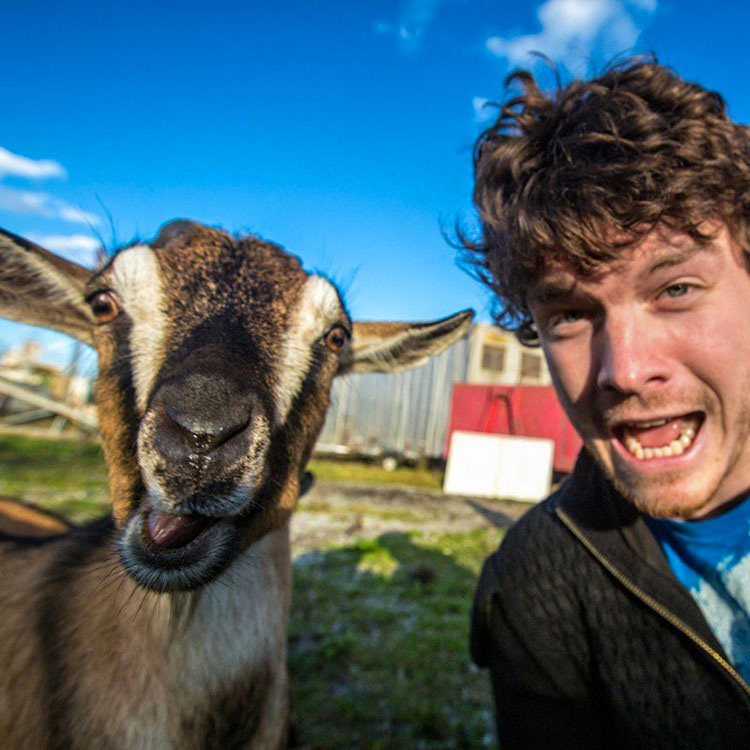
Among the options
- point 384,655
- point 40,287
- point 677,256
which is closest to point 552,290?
point 677,256

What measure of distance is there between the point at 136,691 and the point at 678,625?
2.08 m

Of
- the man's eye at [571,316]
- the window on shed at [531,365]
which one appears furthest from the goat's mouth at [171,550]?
the window on shed at [531,365]

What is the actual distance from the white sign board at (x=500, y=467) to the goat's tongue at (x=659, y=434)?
37.3 ft

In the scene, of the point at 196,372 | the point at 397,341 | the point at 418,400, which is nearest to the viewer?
the point at 196,372

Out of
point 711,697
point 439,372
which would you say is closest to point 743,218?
point 711,697

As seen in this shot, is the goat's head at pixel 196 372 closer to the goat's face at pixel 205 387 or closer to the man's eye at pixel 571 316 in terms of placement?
the goat's face at pixel 205 387

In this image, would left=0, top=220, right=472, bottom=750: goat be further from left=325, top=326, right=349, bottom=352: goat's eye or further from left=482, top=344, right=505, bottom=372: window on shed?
left=482, top=344, right=505, bottom=372: window on shed

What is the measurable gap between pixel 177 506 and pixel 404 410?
17.3 metres

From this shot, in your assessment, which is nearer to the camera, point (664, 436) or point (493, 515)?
point (664, 436)

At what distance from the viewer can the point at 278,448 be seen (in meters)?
2.19

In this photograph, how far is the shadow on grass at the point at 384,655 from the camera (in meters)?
3.58

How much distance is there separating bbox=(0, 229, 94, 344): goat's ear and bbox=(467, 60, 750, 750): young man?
Answer: 2.20 m

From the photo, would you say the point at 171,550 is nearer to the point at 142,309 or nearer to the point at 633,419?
the point at 142,309

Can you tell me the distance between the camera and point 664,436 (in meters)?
2.07
